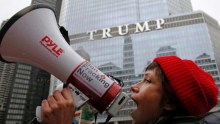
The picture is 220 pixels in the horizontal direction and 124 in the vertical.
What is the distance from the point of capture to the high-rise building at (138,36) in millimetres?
58625

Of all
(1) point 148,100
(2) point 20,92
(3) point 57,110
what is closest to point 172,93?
(1) point 148,100

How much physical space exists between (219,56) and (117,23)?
3398 centimetres

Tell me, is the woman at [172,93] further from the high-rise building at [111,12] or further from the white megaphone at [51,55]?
the high-rise building at [111,12]

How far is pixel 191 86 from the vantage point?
A: 1.47 meters

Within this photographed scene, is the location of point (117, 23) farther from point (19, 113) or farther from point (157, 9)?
point (19, 113)

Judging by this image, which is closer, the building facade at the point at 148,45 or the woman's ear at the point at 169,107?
the woman's ear at the point at 169,107

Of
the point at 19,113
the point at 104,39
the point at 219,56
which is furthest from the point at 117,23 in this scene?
the point at 19,113

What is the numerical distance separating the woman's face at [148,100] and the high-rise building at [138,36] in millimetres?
53772

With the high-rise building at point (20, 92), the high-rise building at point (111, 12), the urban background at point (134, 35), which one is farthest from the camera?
the high-rise building at point (20, 92)

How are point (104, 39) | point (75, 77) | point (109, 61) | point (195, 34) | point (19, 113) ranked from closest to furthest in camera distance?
point (75, 77)
point (195, 34)
point (109, 61)
point (104, 39)
point (19, 113)

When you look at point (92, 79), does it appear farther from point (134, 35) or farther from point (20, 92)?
point (20, 92)

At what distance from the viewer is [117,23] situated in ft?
250

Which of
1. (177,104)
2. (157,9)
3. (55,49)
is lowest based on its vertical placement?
(177,104)

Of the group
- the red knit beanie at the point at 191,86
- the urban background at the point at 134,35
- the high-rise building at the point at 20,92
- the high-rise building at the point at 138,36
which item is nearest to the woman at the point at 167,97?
the red knit beanie at the point at 191,86
